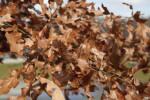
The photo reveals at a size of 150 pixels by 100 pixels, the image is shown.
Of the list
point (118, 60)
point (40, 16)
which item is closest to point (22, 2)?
point (40, 16)

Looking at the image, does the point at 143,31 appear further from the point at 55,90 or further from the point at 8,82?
the point at 8,82

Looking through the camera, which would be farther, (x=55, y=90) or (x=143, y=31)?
(x=143, y=31)

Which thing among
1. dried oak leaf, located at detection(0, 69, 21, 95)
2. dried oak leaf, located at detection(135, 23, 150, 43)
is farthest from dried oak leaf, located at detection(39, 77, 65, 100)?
dried oak leaf, located at detection(135, 23, 150, 43)

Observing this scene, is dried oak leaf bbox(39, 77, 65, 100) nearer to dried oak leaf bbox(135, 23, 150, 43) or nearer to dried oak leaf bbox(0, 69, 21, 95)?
dried oak leaf bbox(0, 69, 21, 95)

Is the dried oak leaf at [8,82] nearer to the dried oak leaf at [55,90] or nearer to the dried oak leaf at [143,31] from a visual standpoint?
the dried oak leaf at [55,90]

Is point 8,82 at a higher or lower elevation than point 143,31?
lower

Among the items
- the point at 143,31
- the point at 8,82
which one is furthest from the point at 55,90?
the point at 143,31

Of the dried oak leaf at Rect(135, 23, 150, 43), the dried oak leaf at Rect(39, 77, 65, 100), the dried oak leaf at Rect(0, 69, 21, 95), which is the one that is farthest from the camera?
the dried oak leaf at Rect(135, 23, 150, 43)

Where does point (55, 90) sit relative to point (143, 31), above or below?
below

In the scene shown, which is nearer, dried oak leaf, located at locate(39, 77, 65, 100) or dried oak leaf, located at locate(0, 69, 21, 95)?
dried oak leaf, located at locate(39, 77, 65, 100)

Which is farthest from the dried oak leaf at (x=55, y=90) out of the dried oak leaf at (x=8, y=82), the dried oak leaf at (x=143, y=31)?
the dried oak leaf at (x=143, y=31)

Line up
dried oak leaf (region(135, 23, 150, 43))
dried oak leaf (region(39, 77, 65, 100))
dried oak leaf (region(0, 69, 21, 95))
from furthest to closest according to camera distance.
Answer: dried oak leaf (region(135, 23, 150, 43))
dried oak leaf (region(0, 69, 21, 95))
dried oak leaf (region(39, 77, 65, 100))

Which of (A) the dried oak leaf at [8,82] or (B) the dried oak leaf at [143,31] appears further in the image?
(B) the dried oak leaf at [143,31]

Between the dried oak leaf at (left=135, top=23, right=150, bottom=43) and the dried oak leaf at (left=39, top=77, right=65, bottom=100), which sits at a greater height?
the dried oak leaf at (left=135, top=23, right=150, bottom=43)
